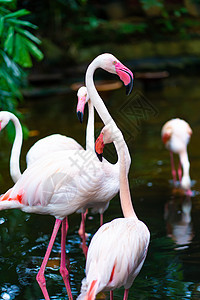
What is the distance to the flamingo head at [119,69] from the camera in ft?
10.8

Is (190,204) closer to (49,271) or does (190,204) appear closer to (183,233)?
(183,233)

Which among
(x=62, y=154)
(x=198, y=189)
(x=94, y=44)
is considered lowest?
(x=198, y=189)

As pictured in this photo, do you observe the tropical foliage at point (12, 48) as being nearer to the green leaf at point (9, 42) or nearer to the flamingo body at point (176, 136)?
the green leaf at point (9, 42)

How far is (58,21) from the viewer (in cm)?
1243

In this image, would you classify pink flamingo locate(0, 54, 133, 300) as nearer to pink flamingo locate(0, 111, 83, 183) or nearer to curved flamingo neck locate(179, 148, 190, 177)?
pink flamingo locate(0, 111, 83, 183)

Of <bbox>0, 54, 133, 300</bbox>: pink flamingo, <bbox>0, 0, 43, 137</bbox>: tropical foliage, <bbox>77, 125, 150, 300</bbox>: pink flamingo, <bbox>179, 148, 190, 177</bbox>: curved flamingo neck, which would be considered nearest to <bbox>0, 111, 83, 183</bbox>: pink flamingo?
<bbox>0, 54, 133, 300</bbox>: pink flamingo

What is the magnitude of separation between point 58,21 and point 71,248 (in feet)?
30.9

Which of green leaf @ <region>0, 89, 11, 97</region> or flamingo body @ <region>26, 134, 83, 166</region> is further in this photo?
green leaf @ <region>0, 89, 11, 97</region>

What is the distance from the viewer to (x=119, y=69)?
3.36m

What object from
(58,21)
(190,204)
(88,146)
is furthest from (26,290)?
(58,21)

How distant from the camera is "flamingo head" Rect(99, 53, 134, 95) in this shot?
3303mm

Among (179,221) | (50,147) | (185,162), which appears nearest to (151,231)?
(179,221)

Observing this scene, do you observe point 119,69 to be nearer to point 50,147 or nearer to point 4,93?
point 50,147

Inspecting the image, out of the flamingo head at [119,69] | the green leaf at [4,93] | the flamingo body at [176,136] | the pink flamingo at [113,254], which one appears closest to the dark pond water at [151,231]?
the flamingo body at [176,136]
